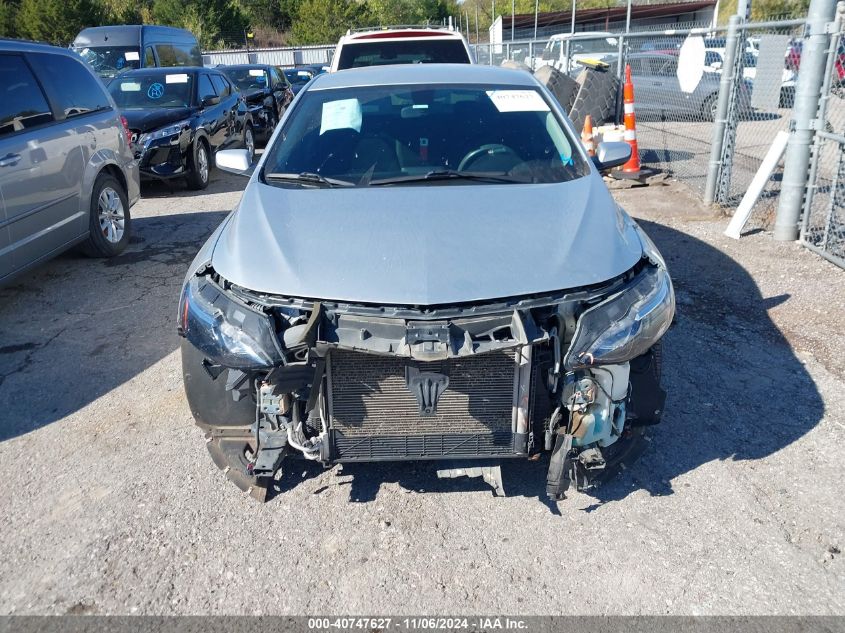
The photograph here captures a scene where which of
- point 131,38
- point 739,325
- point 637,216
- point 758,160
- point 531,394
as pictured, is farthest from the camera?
point 131,38

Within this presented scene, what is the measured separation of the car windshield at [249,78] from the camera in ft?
50.8

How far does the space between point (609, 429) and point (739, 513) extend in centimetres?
74

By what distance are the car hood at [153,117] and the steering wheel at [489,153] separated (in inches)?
278

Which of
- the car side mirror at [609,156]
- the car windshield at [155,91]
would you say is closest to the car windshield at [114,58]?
the car windshield at [155,91]

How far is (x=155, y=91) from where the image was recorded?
1061 centimetres

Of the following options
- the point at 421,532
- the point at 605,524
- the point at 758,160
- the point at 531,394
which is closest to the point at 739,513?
the point at 605,524

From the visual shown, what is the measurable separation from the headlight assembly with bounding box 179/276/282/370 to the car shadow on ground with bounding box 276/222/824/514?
0.95 meters

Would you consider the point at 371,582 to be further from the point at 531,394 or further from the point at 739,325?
the point at 739,325

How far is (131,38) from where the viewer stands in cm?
1562

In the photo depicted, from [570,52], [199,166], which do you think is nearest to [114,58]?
[199,166]

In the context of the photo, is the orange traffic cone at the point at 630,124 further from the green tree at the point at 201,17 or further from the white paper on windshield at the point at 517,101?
the green tree at the point at 201,17

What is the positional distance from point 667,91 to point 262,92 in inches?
312

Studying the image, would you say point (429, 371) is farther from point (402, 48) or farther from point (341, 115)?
point (402, 48)

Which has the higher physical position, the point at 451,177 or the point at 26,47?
the point at 26,47
